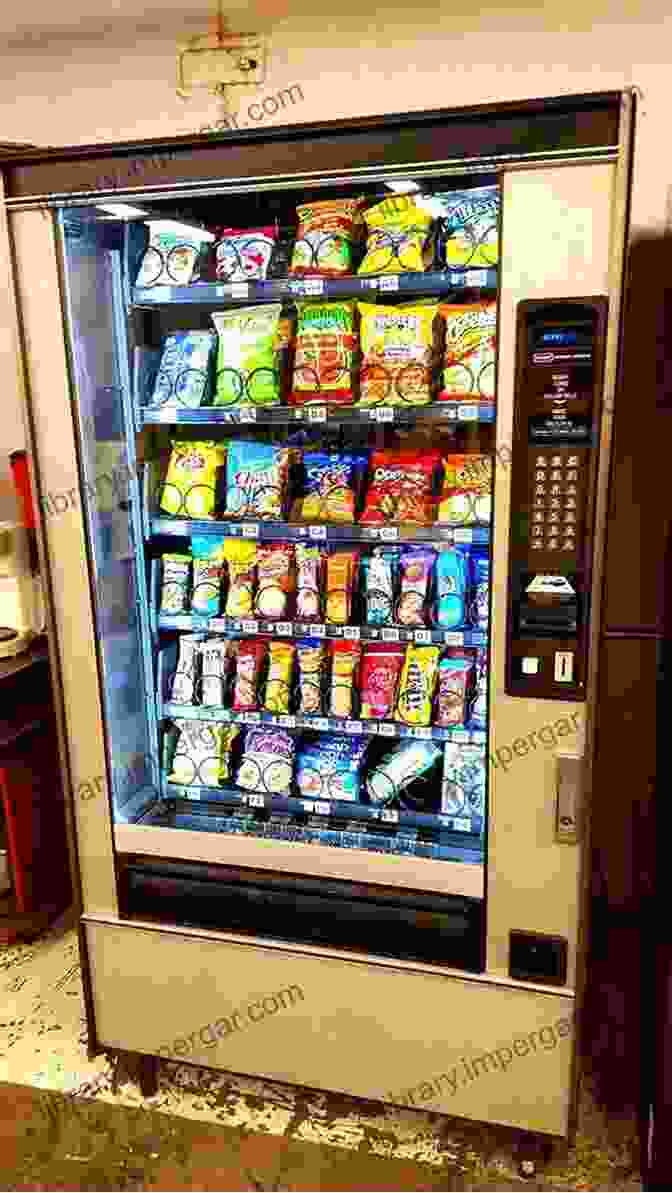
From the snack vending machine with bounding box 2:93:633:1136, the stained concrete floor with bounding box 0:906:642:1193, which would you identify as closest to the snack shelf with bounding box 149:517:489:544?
the snack vending machine with bounding box 2:93:633:1136

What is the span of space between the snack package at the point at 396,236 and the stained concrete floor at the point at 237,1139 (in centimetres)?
190

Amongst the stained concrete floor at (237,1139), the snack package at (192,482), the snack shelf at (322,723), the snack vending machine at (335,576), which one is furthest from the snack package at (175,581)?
the stained concrete floor at (237,1139)

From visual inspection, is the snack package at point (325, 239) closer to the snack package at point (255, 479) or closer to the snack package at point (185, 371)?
the snack package at point (185, 371)

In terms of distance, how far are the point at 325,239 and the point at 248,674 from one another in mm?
1001

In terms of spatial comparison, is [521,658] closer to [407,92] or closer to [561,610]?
[561,610]

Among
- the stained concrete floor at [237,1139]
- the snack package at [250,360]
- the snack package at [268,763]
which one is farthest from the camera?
the snack package at [268,763]

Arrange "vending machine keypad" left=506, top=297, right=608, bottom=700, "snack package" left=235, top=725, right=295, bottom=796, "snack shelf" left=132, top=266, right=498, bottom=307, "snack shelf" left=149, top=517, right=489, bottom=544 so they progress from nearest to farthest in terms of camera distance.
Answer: "vending machine keypad" left=506, top=297, right=608, bottom=700, "snack shelf" left=132, top=266, right=498, bottom=307, "snack shelf" left=149, top=517, right=489, bottom=544, "snack package" left=235, top=725, right=295, bottom=796

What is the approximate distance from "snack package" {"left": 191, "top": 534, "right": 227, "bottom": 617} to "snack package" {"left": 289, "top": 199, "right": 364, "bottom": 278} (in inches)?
25.9

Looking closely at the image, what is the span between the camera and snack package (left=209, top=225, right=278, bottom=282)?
1.92 metres

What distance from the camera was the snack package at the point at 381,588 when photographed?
1992 mm

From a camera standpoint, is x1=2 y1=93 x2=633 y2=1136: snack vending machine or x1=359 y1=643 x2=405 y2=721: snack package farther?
x1=359 y1=643 x2=405 y2=721: snack package

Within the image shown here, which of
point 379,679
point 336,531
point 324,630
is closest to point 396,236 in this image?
point 336,531

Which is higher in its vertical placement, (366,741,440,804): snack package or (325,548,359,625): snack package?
(325,548,359,625): snack package

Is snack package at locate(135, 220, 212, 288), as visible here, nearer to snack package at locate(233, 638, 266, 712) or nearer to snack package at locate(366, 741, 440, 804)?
snack package at locate(233, 638, 266, 712)
